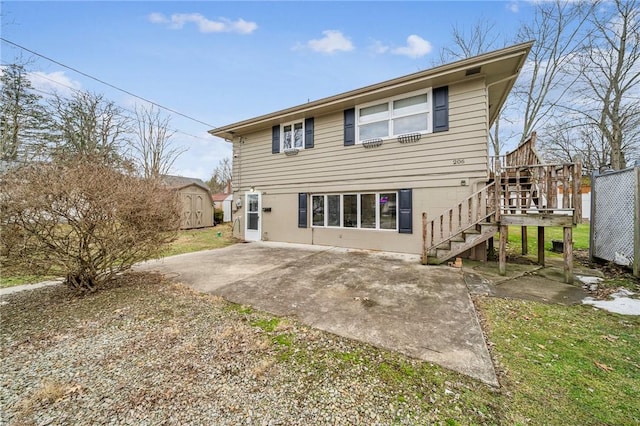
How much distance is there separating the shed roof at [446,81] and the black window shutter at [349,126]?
0.18 meters

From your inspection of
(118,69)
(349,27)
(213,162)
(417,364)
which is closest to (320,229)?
(417,364)

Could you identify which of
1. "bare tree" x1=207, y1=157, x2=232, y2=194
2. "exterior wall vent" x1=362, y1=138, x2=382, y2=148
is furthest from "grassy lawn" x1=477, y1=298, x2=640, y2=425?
"bare tree" x1=207, y1=157, x2=232, y2=194

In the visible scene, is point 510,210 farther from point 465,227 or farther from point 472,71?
point 472,71

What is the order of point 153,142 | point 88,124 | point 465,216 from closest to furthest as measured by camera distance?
point 465,216 → point 88,124 → point 153,142

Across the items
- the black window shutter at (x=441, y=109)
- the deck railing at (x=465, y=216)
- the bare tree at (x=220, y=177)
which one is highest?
the bare tree at (x=220, y=177)

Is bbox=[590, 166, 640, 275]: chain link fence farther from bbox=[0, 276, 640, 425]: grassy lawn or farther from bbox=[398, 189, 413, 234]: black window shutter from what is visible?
bbox=[398, 189, 413, 234]: black window shutter

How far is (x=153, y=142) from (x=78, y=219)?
1547 cm

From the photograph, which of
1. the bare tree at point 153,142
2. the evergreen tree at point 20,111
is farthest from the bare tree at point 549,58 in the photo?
the evergreen tree at point 20,111

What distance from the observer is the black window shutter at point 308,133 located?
8414 mm

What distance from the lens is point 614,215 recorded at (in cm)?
544

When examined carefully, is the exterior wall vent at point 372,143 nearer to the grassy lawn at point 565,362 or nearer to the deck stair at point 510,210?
the deck stair at point 510,210

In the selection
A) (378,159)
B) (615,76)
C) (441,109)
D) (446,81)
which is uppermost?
(615,76)

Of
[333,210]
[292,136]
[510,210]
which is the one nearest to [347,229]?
[333,210]

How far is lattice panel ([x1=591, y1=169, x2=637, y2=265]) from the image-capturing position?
16.4 feet
